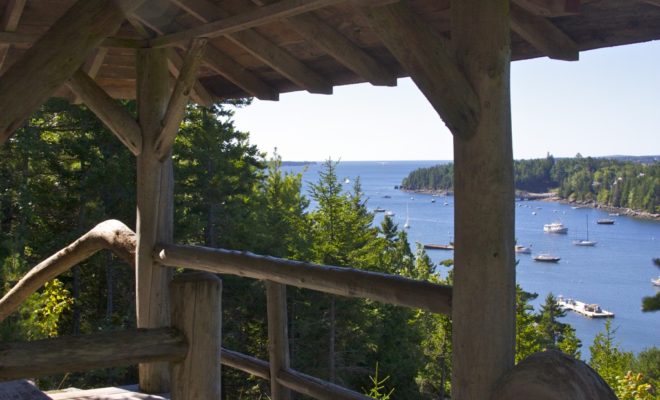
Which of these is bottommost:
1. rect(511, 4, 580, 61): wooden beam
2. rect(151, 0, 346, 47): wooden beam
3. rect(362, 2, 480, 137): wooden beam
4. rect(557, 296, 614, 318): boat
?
rect(557, 296, 614, 318): boat

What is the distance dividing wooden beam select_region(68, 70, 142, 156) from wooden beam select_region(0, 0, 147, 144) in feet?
6.07

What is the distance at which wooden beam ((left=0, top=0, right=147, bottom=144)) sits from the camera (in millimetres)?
1795

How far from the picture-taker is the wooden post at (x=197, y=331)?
1.81 meters

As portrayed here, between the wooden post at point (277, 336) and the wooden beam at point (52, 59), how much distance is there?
4.83ft

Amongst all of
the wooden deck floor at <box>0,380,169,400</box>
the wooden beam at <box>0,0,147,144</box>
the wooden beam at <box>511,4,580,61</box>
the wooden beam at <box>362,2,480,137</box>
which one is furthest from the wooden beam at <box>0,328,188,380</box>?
the wooden beam at <box>511,4,580,61</box>

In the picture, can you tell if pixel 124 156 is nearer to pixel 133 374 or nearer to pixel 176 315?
pixel 133 374

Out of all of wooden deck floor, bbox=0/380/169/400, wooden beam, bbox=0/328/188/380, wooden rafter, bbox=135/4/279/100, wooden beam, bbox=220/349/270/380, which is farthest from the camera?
wooden rafter, bbox=135/4/279/100

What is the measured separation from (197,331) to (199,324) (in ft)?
0.06

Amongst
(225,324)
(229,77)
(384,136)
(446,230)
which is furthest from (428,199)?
(229,77)

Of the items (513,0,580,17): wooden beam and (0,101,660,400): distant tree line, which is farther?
(0,101,660,400): distant tree line

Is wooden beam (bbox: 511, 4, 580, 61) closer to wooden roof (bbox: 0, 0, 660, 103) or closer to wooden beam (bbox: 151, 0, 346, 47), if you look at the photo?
wooden roof (bbox: 0, 0, 660, 103)

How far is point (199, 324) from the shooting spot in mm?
1811

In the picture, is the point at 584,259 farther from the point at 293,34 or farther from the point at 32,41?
the point at 32,41

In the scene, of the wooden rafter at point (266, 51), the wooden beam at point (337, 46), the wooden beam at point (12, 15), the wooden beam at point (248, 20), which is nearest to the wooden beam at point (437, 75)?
the wooden beam at point (248, 20)
